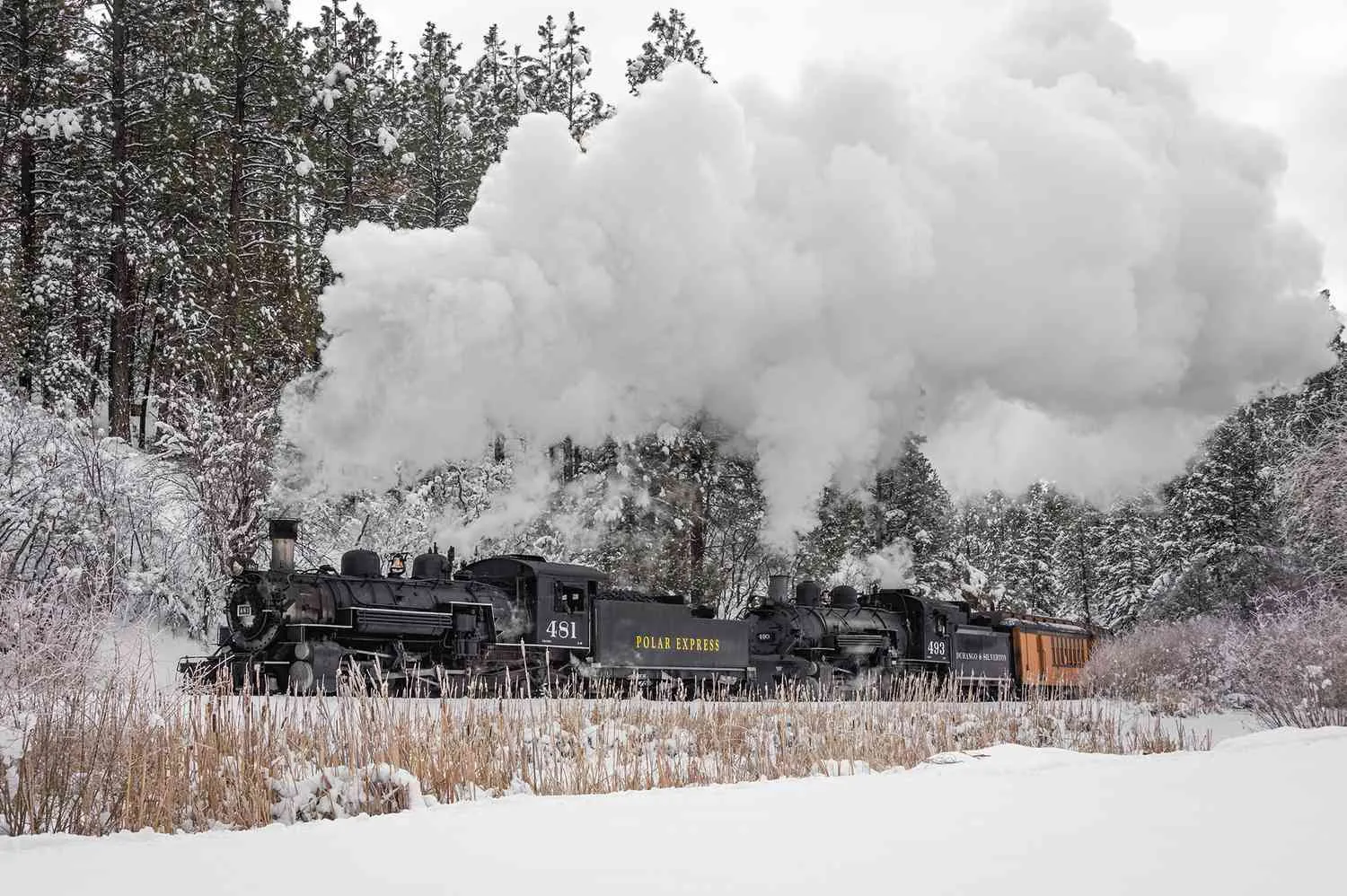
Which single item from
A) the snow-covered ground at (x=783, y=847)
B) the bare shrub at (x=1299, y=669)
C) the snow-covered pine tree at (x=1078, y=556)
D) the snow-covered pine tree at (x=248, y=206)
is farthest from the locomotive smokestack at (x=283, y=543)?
the snow-covered pine tree at (x=1078, y=556)

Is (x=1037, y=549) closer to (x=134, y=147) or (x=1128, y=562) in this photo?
(x=1128, y=562)

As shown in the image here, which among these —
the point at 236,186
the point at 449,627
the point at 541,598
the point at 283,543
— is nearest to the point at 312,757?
the point at 283,543

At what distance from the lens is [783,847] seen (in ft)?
20.2

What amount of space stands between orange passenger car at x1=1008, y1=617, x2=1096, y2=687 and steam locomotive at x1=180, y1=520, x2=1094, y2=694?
2.00m

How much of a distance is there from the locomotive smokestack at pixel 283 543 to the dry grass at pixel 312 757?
14.7ft

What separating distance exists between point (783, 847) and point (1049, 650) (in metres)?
24.5

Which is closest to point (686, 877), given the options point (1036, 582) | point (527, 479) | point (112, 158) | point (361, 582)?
point (361, 582)

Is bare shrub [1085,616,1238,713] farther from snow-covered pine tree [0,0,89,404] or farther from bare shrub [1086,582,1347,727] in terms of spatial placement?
snow-covered pine tree [0,0,89,404]

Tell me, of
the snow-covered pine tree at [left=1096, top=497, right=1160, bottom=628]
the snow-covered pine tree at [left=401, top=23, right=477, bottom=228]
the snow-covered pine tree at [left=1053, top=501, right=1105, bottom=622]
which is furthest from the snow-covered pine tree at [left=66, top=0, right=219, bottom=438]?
the snow-covered pine tree at [left=1053, top=501, right=1105, bottom=622]

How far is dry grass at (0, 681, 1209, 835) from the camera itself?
7.25 meters

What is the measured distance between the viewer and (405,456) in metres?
16.0

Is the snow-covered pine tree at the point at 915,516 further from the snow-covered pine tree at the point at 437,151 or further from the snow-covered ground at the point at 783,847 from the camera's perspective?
the snow-covered ground at the point at 783,847

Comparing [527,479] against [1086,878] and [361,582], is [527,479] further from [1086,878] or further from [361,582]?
[1086,878]

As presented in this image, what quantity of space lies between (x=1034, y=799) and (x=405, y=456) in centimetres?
1039
